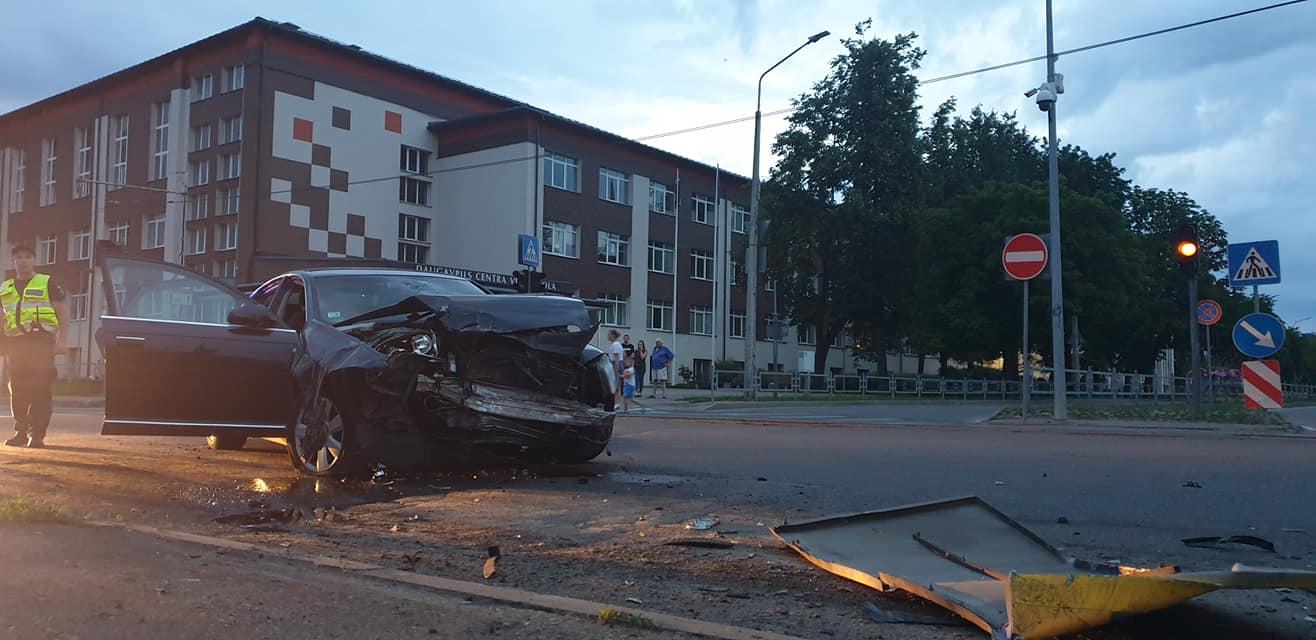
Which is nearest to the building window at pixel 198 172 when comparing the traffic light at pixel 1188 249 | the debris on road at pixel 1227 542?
the traffic light at pixel 1188 249

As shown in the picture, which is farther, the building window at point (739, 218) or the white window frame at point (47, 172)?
the building window at point (739, 218)

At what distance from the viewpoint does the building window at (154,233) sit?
4419 cm

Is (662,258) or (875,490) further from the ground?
(662,258)

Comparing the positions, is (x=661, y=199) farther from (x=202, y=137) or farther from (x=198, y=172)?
(x=198, y=172)

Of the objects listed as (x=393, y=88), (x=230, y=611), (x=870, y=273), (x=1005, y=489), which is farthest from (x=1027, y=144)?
(x=230, y=611)

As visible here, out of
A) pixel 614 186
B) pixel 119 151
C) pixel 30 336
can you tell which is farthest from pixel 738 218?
pixel 30 336

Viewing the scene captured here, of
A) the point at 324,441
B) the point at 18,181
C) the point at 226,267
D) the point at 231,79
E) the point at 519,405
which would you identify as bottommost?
the point at 324,441

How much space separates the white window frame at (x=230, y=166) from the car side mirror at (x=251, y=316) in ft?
117

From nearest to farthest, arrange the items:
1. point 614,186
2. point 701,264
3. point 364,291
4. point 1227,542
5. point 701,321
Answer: point 1227,542
point 364,291
point 614,186
point 701,321
point 701,264

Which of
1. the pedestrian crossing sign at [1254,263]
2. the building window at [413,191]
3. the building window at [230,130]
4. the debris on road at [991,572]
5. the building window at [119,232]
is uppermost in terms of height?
the building window at [230,130]

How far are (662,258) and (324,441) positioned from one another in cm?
4331

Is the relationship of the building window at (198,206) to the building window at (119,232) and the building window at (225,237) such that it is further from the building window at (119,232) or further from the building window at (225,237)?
the building window at (119,232)

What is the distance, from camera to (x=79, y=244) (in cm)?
4853

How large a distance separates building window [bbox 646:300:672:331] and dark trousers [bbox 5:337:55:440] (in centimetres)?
4041
